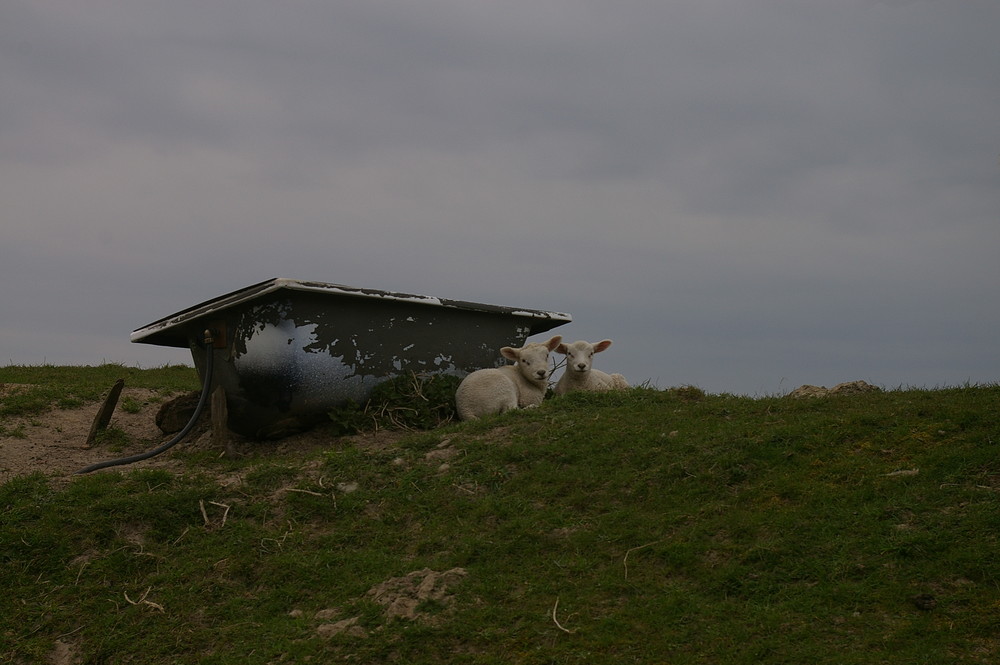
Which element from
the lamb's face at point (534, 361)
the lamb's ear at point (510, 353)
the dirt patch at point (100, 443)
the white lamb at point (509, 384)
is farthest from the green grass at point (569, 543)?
the lamb's ear at point (510, 353)

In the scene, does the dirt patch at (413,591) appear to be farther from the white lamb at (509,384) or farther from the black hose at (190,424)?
the black hose at (190,424)

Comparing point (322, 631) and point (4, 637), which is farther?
point (4, 637)

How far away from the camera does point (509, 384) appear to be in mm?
10609

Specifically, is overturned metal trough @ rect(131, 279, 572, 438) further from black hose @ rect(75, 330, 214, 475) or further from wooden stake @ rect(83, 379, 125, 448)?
wooden stake @ rect(83, 379, 125, 448)

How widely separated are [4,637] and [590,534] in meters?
4.20

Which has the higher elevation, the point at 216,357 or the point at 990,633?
the point at 216,357

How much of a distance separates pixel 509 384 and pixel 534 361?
0.49 m

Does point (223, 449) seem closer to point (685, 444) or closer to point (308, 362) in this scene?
point (308, 362)

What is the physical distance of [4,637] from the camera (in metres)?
6.82

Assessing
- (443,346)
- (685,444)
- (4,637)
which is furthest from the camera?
(443,346)

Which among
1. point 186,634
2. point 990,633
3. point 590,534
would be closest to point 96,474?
point 186,634

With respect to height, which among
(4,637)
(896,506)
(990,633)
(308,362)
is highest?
(308,362)

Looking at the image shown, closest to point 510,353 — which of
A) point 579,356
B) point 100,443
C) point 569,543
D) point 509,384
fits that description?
point 509,384

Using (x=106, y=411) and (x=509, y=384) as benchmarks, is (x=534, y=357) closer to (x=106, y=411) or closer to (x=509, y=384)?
(x=509, y=384)
